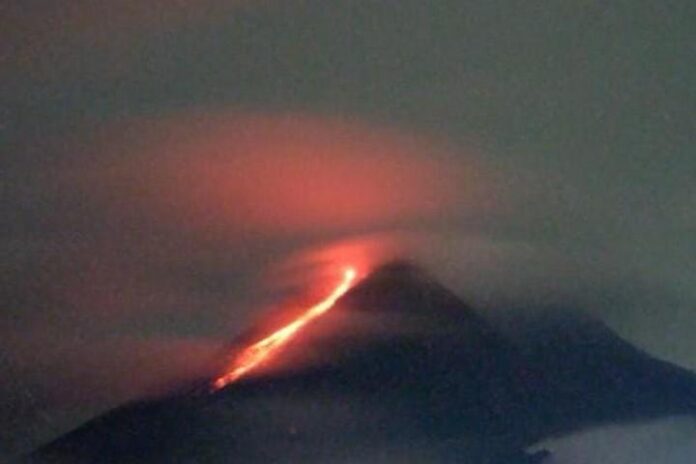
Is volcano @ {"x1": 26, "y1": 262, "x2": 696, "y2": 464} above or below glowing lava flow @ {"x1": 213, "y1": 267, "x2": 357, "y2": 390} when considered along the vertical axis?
below

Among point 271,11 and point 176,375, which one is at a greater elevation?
point 271,11

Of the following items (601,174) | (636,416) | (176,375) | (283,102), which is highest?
(283,102)

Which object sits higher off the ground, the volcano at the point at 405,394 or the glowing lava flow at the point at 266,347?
the glowing lava flow at the point at 266,347

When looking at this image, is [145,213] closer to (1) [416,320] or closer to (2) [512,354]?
(1) [416,320]

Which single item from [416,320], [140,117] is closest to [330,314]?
[416,320]
